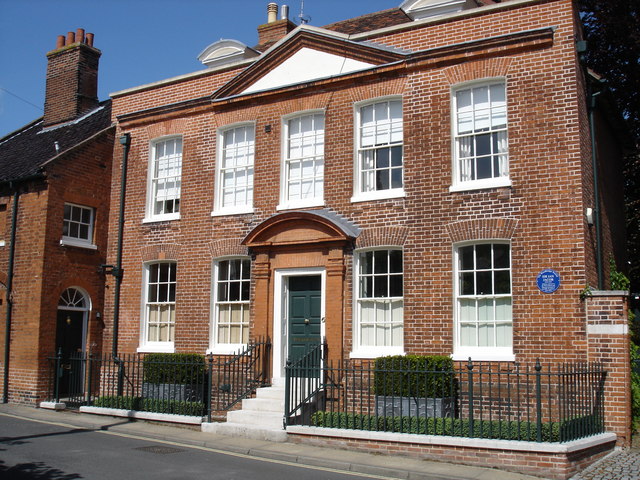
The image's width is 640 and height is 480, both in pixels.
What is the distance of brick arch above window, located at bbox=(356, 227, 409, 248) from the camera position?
13773mm

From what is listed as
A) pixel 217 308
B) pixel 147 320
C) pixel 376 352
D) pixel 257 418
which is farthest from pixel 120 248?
pixel 376 352

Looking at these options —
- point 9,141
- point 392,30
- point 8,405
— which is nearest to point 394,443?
point 392,30

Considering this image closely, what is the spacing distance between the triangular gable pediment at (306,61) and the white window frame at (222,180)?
821 millimetres

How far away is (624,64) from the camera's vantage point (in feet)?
65.4

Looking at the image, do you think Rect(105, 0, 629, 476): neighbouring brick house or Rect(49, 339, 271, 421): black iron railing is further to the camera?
Rect(49, 339, 271, 421): black iron railing

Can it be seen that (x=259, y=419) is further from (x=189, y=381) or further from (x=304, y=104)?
(x=304, y=104)

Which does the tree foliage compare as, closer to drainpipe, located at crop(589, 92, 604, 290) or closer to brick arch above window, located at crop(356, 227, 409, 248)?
drainpipe, located at crop(589, 92, 604, 290)

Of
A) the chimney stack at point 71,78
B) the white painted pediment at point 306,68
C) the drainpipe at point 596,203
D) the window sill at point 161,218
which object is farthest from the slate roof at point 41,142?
the drainpipe at point 596,203

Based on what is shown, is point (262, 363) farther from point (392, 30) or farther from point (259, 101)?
point (392, 30)

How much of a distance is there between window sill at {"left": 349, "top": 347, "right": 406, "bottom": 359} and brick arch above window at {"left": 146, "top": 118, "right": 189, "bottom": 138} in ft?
24.3

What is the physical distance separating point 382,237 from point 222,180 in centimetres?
475

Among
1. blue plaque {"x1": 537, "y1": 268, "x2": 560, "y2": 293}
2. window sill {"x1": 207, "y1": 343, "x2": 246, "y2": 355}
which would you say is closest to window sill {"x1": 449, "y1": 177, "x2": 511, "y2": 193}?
blue plaque {"x1": 537, "y1": 268, "x2": 560, "y2": 293}

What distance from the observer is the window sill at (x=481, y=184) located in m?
13.0

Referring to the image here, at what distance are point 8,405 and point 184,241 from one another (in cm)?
592
